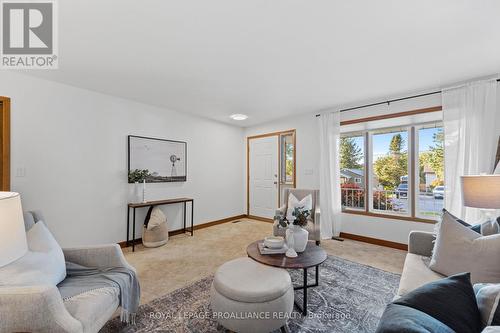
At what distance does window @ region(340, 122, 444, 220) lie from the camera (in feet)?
11.4

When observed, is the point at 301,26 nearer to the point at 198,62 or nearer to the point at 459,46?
the point at 198,62

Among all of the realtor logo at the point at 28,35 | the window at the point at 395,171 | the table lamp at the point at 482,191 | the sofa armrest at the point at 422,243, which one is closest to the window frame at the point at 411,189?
the window at the point at 395,171

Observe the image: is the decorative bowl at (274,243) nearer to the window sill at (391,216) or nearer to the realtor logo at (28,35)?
the window sill at (391,216)

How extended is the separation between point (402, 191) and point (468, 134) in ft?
4.05

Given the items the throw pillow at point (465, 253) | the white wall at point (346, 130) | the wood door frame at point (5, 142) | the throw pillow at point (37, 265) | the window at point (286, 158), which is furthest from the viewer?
the window at point (286, 158)

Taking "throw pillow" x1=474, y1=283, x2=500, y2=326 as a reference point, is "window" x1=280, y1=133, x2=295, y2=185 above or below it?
above

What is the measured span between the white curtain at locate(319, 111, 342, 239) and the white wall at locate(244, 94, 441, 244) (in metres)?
0.21

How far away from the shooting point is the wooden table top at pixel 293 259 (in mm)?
1911

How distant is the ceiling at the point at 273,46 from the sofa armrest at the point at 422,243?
5.67 feet

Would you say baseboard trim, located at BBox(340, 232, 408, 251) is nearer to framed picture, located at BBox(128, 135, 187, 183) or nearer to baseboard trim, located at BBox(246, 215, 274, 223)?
baseboard trim, located at BBox(246, 215, 274, 223)

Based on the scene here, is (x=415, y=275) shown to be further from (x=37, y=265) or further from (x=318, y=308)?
(x=37, y=265)

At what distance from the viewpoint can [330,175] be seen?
4012 millimetres

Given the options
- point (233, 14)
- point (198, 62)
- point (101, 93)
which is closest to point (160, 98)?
point (101, 93)

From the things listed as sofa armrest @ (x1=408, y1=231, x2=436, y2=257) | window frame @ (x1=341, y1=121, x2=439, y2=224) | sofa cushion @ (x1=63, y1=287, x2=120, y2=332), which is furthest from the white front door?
sofa cushion @ (x1=63, y1=287, x2=120, y2=332)
